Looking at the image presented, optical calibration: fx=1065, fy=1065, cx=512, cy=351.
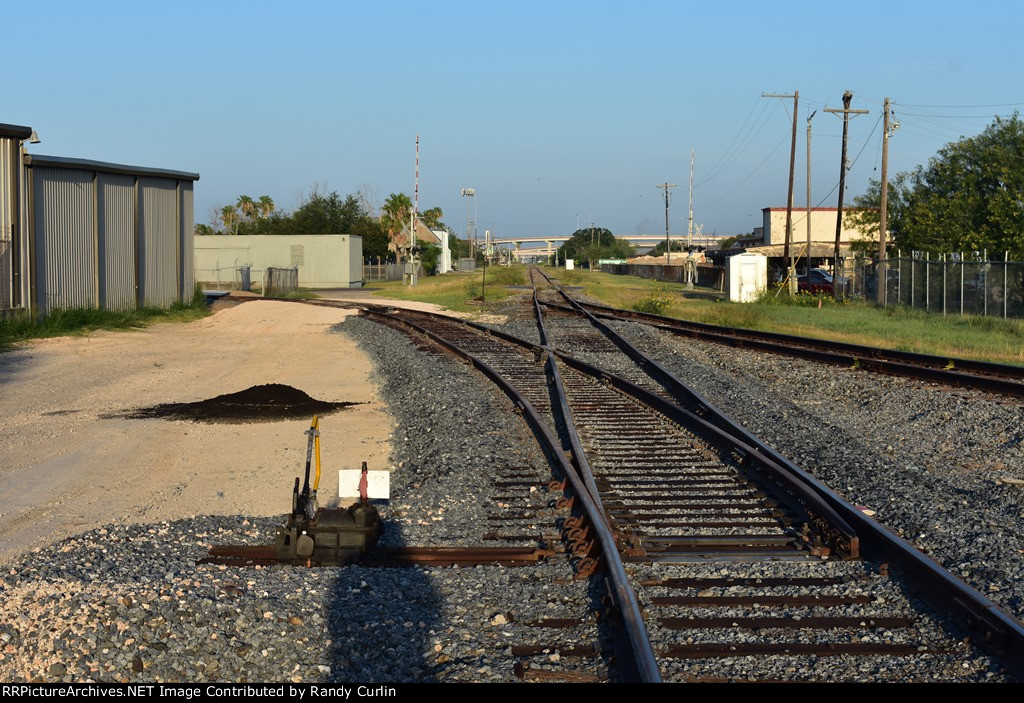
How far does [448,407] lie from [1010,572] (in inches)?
338

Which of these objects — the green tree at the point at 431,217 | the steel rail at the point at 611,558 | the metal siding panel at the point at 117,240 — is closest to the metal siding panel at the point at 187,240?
the metal siding panel at the point at 117,240

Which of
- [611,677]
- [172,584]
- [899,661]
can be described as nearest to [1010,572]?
[899,661]

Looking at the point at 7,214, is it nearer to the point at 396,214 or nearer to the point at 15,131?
the point at 15,131

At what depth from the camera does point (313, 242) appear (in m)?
62.4

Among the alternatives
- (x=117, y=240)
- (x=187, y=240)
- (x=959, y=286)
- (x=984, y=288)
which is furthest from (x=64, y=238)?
(x=959, y=286)

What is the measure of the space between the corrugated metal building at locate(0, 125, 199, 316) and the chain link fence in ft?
83.4

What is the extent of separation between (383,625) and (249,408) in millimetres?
10349

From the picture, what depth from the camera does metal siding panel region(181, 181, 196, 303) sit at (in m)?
37.7

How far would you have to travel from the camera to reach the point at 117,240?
32.9 metres

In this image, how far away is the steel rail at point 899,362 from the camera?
15500 mm

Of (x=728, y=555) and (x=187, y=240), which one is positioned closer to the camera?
(x=728, y=555)

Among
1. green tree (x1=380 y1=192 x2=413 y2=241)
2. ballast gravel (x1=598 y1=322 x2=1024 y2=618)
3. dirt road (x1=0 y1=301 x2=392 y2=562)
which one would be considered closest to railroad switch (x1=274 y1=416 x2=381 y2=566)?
dirt road (x1=0 y1=301 x2=392 y2=562)
